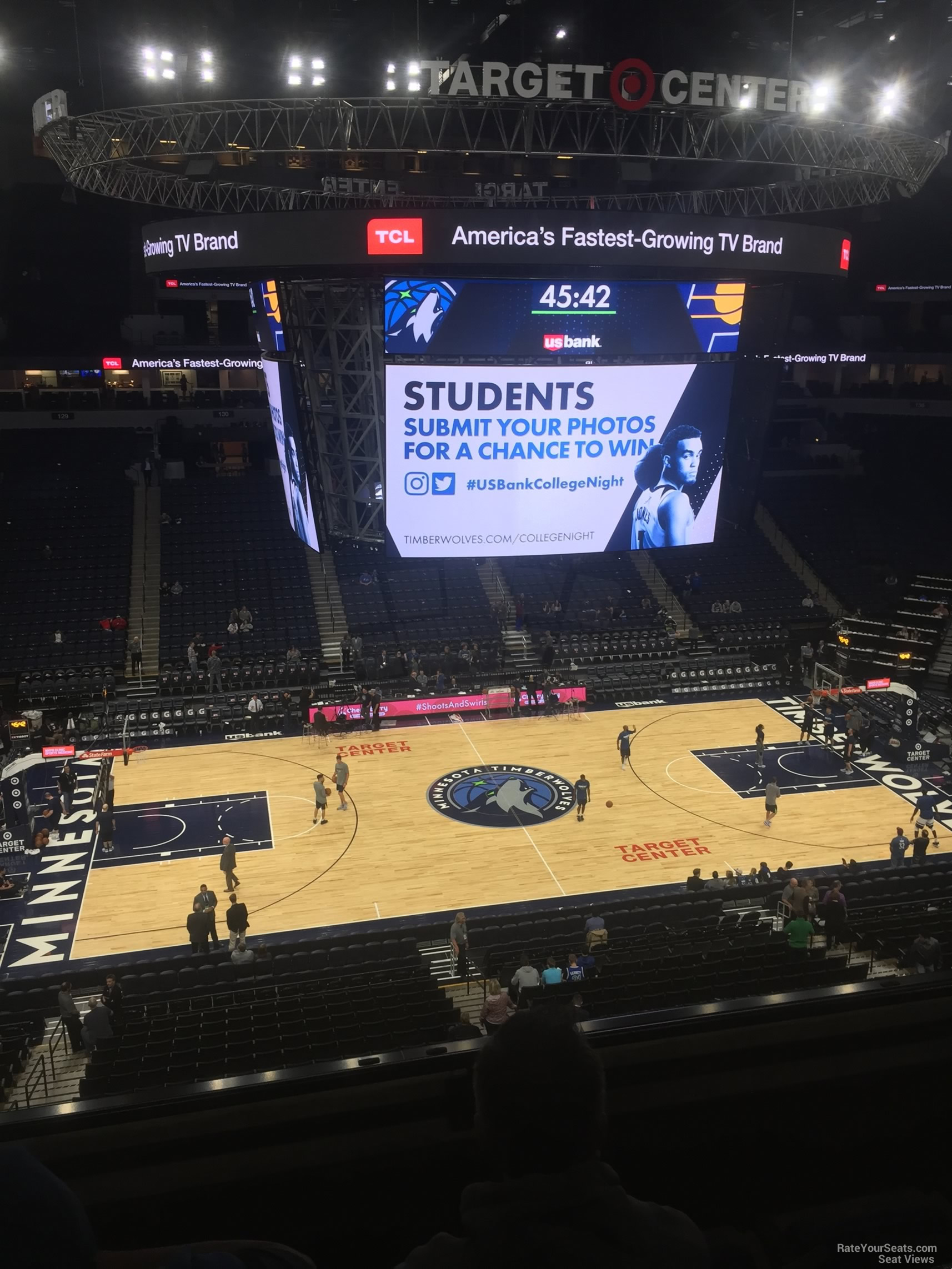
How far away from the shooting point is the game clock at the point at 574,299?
24.6 metres

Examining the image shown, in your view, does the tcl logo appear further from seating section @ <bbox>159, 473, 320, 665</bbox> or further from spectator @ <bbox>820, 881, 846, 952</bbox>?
spectator @ <bbox>820, 881, 846, 952</bbox>

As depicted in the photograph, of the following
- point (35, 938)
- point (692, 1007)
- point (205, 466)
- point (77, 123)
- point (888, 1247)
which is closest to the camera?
point (888, 1247)

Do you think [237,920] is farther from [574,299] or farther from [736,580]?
[736,580]

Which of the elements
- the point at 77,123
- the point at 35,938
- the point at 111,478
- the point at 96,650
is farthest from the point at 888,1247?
the point at 111,478

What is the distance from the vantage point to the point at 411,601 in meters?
35.1

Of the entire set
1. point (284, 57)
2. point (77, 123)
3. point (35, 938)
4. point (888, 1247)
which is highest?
point (284, 57)

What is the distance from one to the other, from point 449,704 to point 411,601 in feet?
18.1

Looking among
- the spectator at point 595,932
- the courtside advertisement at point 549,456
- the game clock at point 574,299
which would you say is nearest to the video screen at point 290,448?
the courtside advertisement at point 549,456

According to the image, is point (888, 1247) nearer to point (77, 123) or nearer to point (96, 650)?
point (77, 123)

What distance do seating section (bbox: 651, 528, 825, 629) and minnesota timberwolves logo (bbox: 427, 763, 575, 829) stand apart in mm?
12466

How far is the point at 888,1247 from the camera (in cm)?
234

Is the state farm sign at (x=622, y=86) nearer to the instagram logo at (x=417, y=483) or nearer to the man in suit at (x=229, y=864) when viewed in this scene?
the instagram logo at (x=417, y=483)

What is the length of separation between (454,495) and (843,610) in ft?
58.5

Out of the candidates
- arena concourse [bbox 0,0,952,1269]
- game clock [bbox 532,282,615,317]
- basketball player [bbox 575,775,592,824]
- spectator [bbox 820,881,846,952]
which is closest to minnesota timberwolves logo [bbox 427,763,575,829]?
arena concourse [bbox 0,0,952,1269]
